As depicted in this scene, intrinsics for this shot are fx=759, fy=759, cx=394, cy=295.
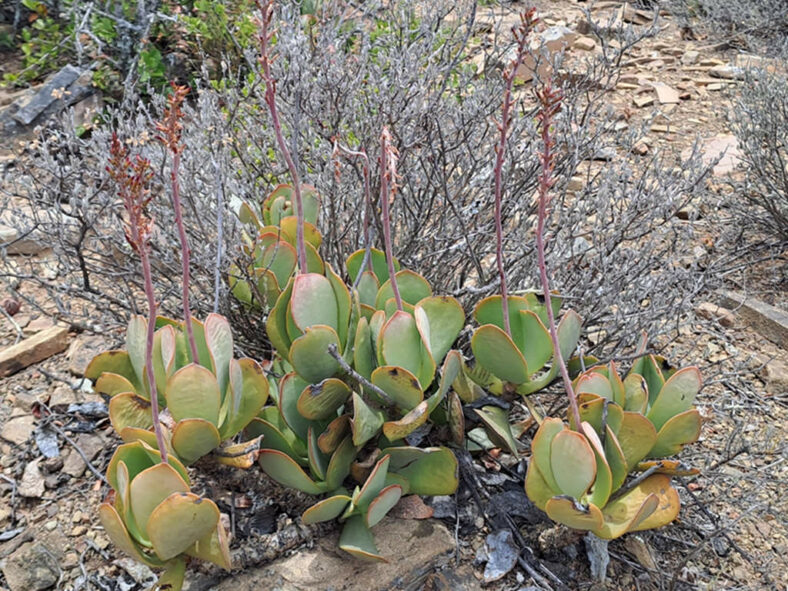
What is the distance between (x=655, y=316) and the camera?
2.45m

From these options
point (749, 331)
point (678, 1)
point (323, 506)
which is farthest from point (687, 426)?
point (678, 1)

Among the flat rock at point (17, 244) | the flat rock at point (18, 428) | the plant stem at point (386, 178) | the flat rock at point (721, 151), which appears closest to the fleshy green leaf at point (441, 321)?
the plant stem at point (386, 178)

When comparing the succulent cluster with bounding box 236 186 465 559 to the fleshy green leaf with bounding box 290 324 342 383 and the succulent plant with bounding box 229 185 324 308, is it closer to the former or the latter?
the fleshy green leaf with bounding box 290 324 342 383

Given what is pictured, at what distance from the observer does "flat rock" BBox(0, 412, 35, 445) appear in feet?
8.04

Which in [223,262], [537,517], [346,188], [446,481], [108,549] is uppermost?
[346,188]

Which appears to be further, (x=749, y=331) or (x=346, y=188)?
(x=749, y=331)

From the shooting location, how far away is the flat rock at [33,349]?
2.76m

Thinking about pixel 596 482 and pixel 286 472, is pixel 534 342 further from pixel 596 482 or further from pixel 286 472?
pixel 286 472

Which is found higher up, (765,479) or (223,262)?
(223,262)

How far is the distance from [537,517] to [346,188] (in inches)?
50.8

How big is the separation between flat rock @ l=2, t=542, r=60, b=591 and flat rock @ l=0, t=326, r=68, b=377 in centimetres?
91

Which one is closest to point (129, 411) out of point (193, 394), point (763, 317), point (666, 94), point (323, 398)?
point (193, 394)

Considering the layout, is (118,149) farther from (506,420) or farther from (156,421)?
(506,420)

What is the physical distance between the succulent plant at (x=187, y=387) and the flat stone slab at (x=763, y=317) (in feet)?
7.84
